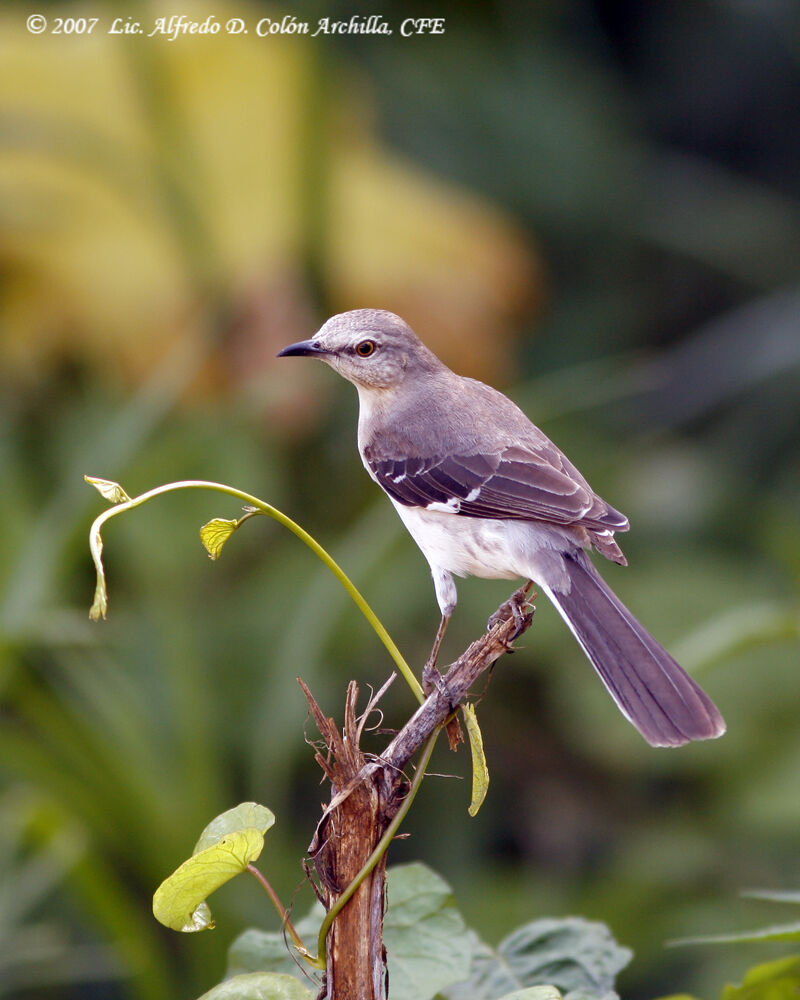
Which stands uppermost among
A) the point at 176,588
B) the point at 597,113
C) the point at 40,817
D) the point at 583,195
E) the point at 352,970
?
the point at 597,113

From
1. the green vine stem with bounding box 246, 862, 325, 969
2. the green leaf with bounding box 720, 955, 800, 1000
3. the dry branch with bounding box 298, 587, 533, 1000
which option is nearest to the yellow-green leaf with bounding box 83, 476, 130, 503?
the dry branch with bounding box 298, 587, 533, 1000

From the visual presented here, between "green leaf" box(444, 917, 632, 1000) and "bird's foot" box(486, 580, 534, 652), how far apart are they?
18.0 inches

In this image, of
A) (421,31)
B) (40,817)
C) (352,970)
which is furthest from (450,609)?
(421,31)

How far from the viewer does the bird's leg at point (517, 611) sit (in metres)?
2.04

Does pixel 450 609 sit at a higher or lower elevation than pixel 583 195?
lower

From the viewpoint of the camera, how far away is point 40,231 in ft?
18.0

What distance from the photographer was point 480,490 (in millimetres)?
2400

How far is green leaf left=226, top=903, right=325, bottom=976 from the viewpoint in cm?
161

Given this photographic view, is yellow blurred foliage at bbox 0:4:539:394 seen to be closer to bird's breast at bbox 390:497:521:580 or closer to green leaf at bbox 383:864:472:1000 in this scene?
bird's breast at bbox 390:497:521:580

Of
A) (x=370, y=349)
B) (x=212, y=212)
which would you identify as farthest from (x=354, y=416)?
(x=370, y=349)

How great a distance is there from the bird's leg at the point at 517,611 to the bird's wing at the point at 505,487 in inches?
6.1

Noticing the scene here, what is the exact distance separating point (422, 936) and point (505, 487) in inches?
40.1

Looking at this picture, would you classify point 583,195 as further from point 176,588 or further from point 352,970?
point 352,970

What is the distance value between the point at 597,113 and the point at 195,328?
2486 mm
